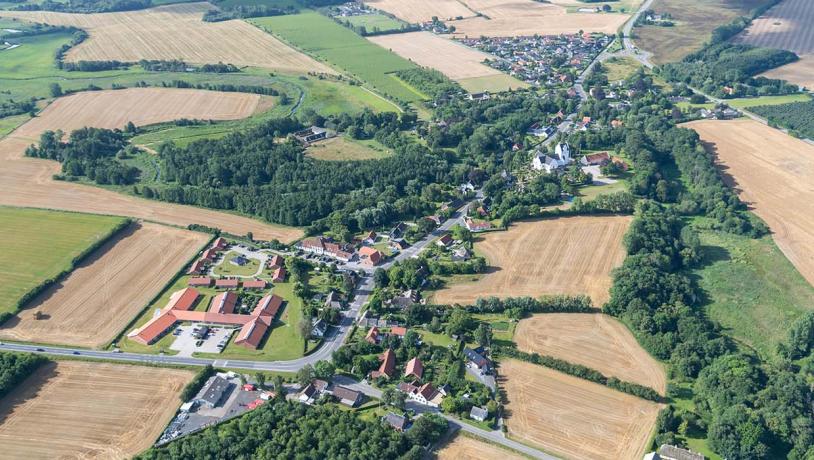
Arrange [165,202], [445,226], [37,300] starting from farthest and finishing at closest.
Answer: [165,202] → [445,226] → [37,300]

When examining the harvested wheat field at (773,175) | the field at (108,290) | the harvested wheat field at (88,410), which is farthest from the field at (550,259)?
the field at (108,290)

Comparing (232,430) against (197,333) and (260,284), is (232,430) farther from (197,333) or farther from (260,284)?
(260,284)

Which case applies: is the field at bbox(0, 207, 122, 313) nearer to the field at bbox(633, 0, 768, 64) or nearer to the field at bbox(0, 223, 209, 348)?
the field at bbox(0, 223, 209, 348)

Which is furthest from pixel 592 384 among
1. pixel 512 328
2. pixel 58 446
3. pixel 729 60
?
pixel 729 60

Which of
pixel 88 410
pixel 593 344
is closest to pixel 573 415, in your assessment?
pixel 593 344

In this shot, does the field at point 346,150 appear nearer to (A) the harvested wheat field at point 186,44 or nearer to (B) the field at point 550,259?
(B) the field at point 550,259

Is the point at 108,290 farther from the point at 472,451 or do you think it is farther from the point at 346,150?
the point at 346,150

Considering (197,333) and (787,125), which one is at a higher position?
(787,125)
